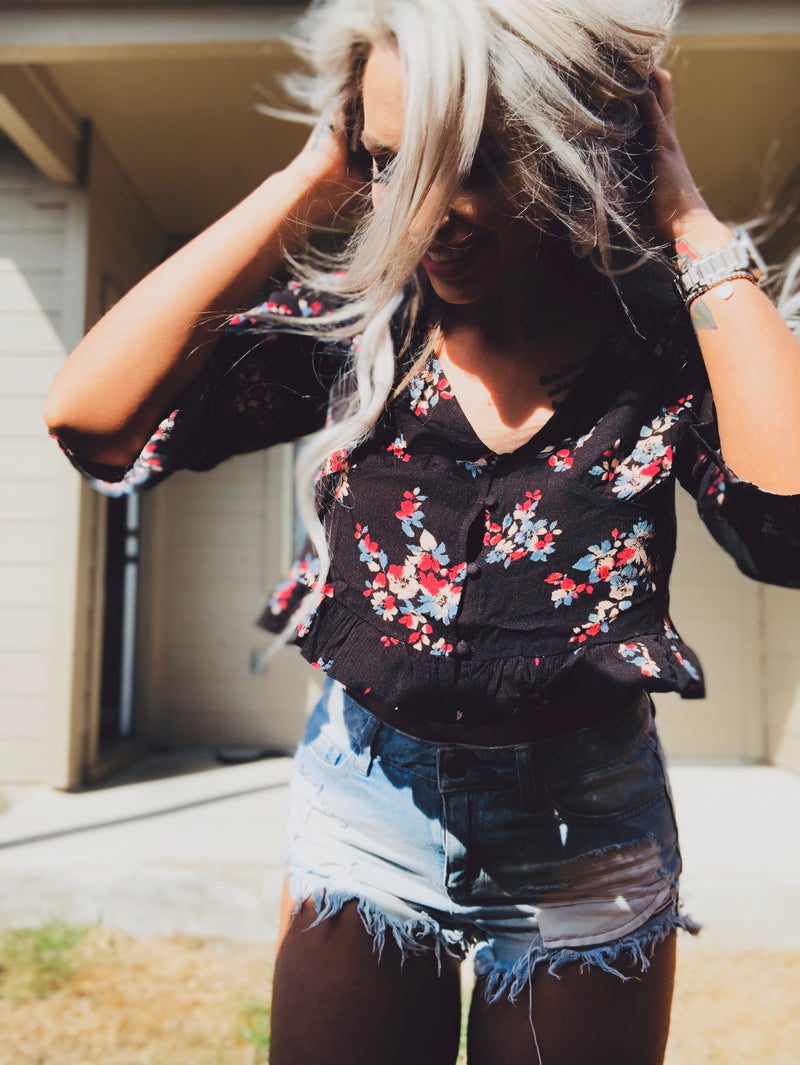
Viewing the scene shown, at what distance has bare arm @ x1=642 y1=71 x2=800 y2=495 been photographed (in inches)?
35.5

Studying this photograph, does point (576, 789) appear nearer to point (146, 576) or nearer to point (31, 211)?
point (31, 211)

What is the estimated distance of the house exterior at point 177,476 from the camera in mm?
3320

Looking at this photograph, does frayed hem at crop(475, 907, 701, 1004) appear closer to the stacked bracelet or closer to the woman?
the woman

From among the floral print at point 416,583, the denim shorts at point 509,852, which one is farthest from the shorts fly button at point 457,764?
the floral print at point 416,583

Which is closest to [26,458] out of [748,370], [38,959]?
[38,959]

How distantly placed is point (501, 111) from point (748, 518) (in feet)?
1.72

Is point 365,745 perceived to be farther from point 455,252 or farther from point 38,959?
point 38,959

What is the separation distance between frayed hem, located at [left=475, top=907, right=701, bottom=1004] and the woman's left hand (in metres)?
0.79

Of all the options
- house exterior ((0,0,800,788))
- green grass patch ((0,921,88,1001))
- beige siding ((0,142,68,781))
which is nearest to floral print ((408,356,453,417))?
house exterior ((0,0,800,788))

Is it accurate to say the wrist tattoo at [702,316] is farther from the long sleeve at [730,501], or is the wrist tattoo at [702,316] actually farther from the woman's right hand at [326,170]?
the woman's right hand at [326,170]

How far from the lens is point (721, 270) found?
95 centimetres

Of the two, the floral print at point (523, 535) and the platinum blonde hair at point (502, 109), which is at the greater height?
the platinum blonde hair at point (502, 109)

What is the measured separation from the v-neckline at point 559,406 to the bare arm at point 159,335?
0.92 feet

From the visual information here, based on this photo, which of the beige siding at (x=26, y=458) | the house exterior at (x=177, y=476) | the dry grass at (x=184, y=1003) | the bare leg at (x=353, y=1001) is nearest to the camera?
the bare leg at (x=353, y=1001)
